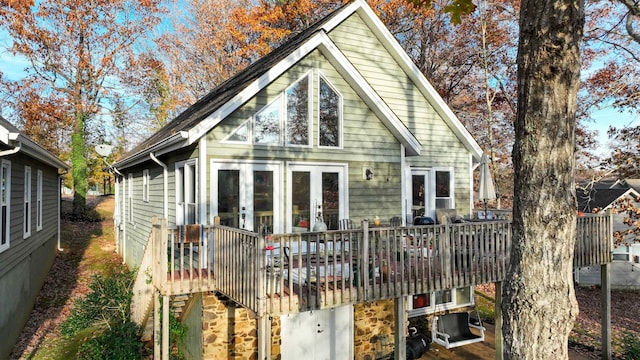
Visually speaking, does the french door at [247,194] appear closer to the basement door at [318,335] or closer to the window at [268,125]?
the window at [268,125]

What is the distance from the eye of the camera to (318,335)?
29.3 ft

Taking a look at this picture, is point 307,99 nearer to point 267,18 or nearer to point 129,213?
point 129,213

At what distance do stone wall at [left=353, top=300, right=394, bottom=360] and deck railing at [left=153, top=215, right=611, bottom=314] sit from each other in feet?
8.57

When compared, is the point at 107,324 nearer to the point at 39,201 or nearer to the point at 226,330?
the point at 226,330

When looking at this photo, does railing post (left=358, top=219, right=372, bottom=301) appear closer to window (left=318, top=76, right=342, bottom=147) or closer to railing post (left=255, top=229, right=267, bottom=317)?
railing post (left=255, top=229, right=267, bottom=317)

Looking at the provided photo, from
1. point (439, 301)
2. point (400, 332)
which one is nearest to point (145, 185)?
point (400, 332)

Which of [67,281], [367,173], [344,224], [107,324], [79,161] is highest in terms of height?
[79,161]

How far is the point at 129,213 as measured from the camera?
1532 cm

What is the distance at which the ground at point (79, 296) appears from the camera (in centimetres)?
922

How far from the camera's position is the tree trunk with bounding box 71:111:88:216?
22953 mm

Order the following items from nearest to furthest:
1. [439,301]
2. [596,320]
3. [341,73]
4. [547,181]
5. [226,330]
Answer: [547,181]
[226,330]
[341,73]
[439,301]
[596,320]

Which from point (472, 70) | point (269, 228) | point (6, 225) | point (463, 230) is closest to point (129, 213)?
point (6, 225)

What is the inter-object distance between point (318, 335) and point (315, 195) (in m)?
3.12

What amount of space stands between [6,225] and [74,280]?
6280 mm
